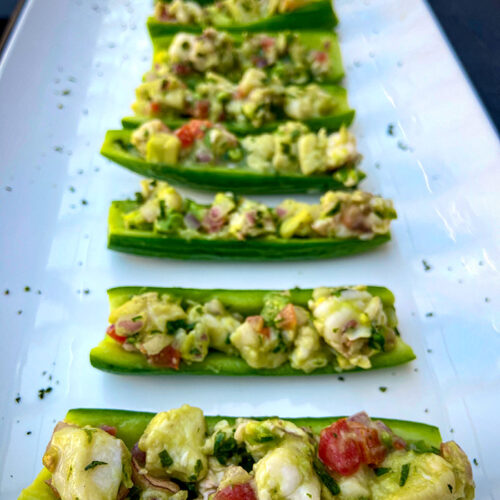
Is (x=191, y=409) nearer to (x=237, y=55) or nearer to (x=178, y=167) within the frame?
(x=178, y=167)

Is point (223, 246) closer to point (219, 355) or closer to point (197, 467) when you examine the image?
point (219, 355)

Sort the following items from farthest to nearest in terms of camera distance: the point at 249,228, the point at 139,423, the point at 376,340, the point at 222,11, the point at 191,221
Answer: the point at 222,11
the point at 191,221
the point at 249,228
the point at 376,340
the point at 139,423

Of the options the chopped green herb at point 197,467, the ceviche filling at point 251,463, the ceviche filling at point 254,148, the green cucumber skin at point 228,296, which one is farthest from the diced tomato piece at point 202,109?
the chopped green herb at point 197,467

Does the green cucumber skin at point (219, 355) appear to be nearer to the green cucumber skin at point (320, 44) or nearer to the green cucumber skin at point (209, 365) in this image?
the green cucumber skin at point (209, 365)

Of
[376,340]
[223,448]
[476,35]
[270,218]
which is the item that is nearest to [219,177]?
[270,218]

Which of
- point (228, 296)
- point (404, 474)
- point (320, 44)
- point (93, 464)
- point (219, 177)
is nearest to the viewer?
point (93, 464)
